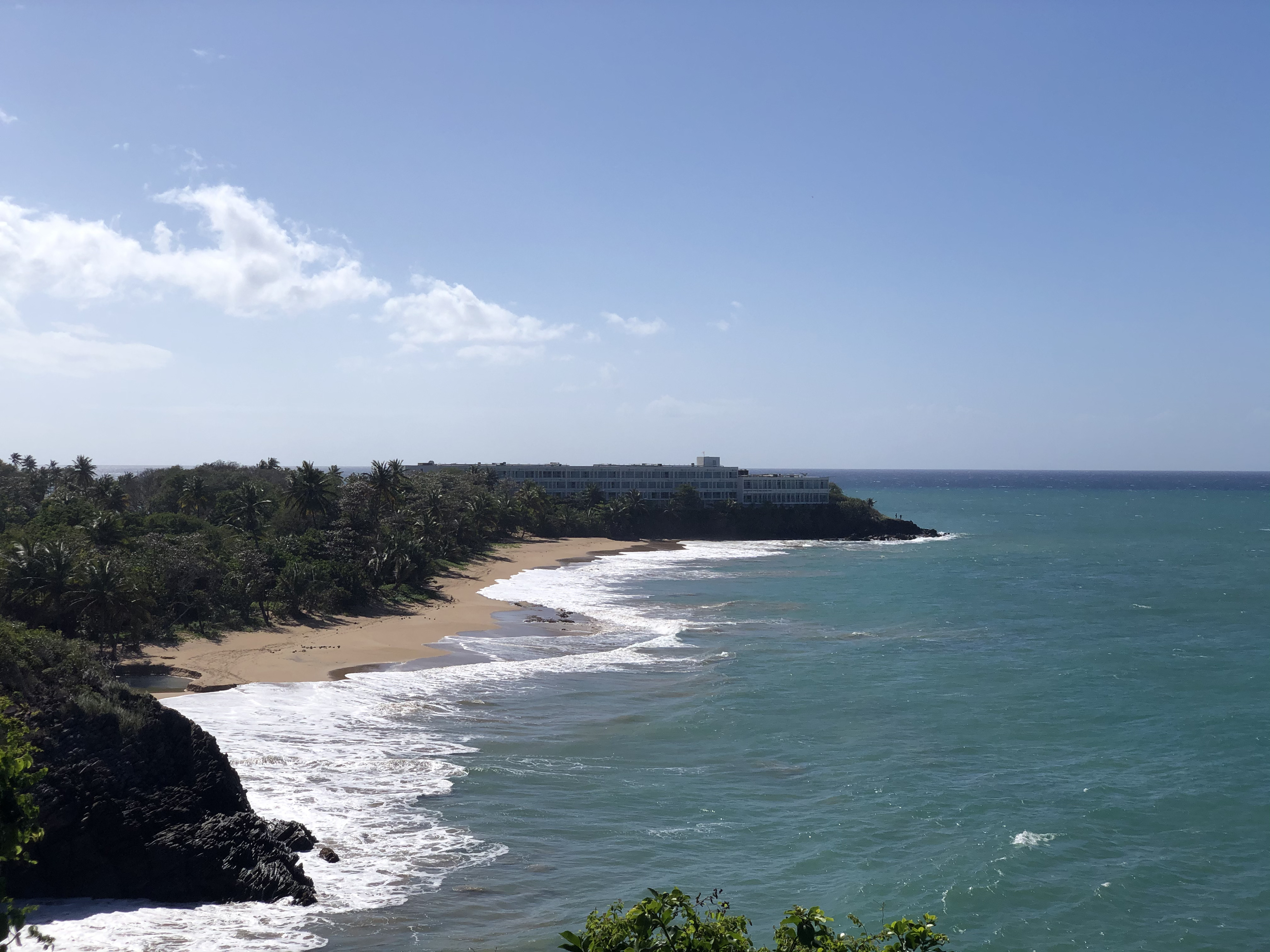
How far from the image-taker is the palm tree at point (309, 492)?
7444 centimetres

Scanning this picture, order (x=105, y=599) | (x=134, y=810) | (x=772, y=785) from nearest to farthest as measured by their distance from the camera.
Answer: (x=134, y=810) → (x=772, y=785) → (x=105, y=599)

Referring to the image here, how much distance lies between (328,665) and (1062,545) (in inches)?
4588

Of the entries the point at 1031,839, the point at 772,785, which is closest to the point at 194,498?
the point at 772,785

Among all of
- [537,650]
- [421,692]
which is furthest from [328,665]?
[537,650]

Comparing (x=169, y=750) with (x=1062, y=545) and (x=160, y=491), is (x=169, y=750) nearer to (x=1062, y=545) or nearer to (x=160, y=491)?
(x=160, y=491)

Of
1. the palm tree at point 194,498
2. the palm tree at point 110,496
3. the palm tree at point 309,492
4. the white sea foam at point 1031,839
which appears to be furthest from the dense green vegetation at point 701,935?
the palm tree at point 194,498

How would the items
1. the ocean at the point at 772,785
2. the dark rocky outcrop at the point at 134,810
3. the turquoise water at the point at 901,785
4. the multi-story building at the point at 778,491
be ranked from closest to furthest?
1. the dark rocky outcrop at the point at 134,810
2. the ocean at the point at 772,785
3. the turquoise water at the point at 901,785
4. the multi-story building at the point at 778,491

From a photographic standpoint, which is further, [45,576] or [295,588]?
[295,588]

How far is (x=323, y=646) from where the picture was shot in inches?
2060

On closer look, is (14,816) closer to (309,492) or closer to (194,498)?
(309,492)

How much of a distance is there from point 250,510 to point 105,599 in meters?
30.5

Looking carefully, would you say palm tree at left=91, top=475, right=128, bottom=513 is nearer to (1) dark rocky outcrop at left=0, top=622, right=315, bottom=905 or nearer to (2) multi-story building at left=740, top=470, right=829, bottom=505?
(1) dark rocky outcrop at left=0, top=622, right=315, bottom=905

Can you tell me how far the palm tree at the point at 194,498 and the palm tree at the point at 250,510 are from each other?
639 cm

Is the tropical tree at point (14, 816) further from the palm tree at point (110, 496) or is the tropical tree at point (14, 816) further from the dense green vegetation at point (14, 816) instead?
the palm tree at point (110, 496)
